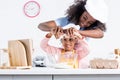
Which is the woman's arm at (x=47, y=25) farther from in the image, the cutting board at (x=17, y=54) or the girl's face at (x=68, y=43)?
the cutting board at (x=17, y=54)

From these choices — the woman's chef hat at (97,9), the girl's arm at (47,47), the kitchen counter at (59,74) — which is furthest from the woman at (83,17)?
the kitchen counter at (59,74)

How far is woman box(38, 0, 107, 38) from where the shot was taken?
6.47 ft

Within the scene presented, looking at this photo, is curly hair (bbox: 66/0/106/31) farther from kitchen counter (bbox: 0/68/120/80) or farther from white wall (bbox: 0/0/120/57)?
kitchen counter (bbox: 0/68/120/80)

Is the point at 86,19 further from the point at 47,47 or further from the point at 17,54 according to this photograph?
the point at 17,54

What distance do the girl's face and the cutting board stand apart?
38 centimetres

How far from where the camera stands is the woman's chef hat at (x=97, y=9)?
197 centimetres

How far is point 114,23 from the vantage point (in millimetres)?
1961

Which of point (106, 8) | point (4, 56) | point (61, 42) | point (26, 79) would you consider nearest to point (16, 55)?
point (4, 56)

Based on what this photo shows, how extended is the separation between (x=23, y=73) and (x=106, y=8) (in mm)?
921

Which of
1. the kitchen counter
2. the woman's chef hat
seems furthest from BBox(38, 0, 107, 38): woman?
the kitchen counter

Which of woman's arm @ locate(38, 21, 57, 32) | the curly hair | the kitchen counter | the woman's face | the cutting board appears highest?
the curly hair

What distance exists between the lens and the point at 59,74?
1571 millimetres

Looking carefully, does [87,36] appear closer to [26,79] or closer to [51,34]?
[51,34]

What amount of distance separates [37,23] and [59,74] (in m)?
0.59
